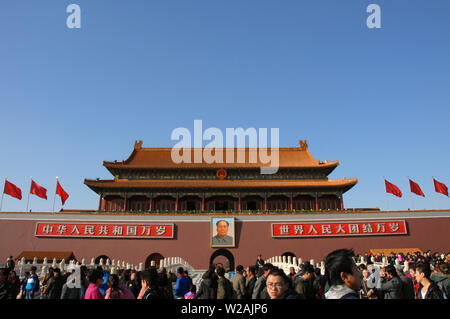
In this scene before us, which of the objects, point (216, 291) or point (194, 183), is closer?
point (216, 291)

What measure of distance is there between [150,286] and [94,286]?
0.76m

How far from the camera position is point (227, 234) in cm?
2262

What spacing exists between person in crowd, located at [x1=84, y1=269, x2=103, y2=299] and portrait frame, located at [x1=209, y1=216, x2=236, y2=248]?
1855cm

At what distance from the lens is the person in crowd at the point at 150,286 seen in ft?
13.2

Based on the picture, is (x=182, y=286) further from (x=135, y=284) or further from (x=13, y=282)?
(x=13, y=282)

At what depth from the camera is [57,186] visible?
23.4 metres

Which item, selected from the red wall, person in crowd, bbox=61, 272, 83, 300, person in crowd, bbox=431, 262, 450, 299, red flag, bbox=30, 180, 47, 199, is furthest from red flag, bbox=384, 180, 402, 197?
red flag, bbox=30, 180, 47, 199

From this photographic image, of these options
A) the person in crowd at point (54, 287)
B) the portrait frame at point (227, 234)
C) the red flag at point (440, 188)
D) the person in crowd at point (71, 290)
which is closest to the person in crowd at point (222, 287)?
the person in crowd at point (71, 290)

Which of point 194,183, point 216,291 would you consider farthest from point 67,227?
point 216,291

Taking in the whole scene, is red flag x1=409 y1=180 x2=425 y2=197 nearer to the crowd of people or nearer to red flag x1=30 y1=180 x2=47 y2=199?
the crowd of people

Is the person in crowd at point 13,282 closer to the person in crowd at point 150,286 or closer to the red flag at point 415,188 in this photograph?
the person in crowd at point 150,286

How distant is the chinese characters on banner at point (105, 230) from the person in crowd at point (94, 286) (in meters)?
18.7

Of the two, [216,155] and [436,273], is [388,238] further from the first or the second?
[436,273]
